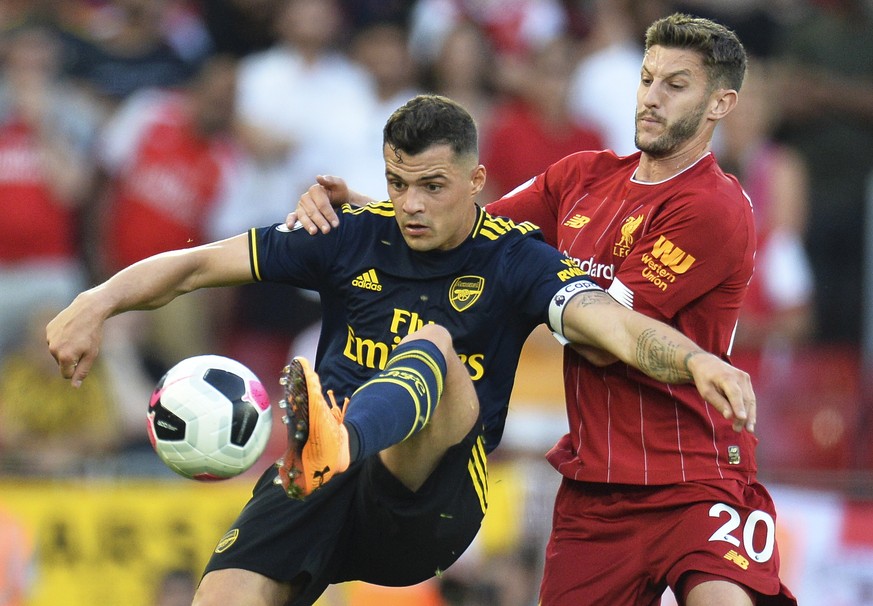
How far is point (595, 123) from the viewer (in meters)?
10.8

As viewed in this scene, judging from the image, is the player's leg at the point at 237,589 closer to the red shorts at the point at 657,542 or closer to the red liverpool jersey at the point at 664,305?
the red shorts at the point at 657,542

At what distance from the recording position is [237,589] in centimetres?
510

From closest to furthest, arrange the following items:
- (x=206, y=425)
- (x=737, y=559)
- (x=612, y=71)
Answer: (x=206, y=425)
(x=737, y=559)
(x=612, y=71)

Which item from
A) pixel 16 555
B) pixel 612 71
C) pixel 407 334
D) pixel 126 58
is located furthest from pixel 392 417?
pixel 126 58

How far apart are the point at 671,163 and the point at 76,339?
230cm

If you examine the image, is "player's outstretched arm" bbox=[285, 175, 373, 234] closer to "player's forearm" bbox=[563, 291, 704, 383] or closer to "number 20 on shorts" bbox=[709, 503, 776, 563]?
"player's forearm" bbox=[563, 291, 704, 383]

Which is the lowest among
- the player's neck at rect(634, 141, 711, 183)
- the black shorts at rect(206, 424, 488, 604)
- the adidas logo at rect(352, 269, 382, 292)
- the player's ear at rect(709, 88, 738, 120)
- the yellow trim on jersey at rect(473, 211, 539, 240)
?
the black shorts at rect(206, 424, 488, 604)

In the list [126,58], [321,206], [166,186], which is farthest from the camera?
[126,58]

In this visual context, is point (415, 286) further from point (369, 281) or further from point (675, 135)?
point (675, 135)

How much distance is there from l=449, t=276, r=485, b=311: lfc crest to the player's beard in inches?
31.5

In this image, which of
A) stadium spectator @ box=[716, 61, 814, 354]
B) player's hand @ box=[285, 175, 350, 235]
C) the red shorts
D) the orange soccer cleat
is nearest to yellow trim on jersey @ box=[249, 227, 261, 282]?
player's hand @ box=[285, 175, 350, 235]

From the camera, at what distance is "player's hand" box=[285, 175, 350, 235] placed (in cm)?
549

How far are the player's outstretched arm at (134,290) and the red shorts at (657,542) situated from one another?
1.60m

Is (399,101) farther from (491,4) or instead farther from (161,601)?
(161,601)
